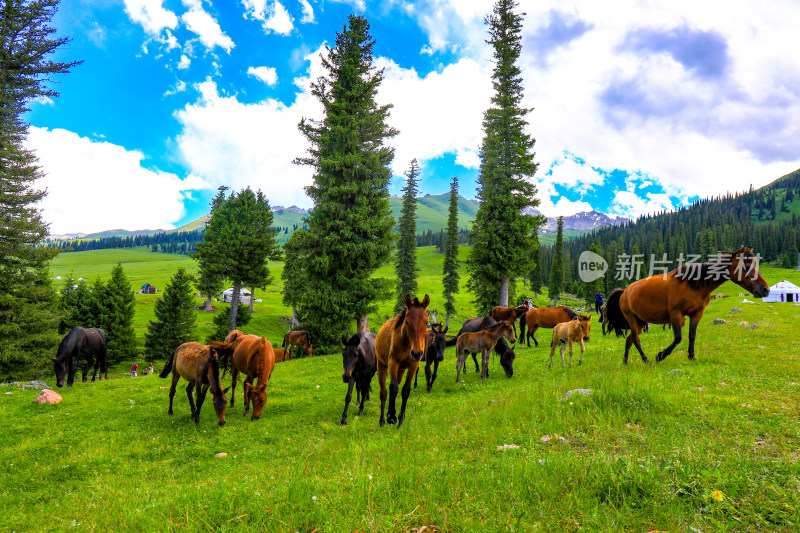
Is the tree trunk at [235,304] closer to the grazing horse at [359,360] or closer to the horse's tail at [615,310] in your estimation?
the grazing horse at [359,360]

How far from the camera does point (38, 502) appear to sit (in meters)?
6.02

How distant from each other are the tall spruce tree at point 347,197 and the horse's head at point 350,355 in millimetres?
14405

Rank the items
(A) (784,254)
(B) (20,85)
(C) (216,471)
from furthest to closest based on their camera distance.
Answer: (A) (784,254)
(B) (20,85)
(C) (216,471)

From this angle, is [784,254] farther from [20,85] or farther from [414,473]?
[20,85]

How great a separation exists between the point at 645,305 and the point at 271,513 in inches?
436

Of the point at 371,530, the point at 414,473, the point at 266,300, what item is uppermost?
the point at 371,530

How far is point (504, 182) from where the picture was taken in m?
27.4

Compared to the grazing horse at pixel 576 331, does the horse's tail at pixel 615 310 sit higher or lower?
higher

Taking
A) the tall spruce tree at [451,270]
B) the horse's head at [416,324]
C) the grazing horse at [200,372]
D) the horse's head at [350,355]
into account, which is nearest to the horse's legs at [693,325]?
the horse's head at [416,324]

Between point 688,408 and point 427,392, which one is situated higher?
point 688,408

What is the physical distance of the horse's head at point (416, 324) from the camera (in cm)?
643

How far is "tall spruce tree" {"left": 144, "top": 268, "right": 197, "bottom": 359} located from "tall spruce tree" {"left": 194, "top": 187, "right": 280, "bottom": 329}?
194 inches

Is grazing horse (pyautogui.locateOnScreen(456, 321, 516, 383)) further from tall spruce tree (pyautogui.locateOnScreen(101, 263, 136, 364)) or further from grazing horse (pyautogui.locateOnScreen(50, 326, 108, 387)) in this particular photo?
tall spruce tree (pyautogui.locateOnScreen(101, 263, 136, 364))

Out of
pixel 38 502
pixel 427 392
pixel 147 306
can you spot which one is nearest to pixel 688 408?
pixel 427 392
